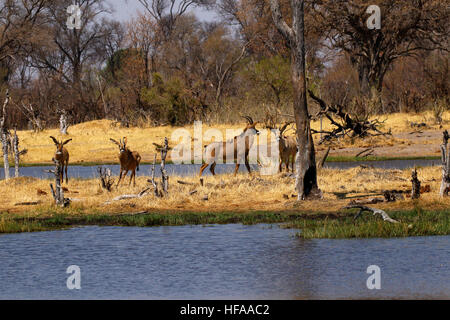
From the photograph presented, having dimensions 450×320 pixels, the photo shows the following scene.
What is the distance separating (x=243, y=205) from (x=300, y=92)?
126 inches

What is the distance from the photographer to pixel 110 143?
1553 inches

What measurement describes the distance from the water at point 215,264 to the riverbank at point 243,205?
1.82ft

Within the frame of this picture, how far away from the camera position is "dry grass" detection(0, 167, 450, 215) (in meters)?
17.6

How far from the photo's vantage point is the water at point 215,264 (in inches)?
416

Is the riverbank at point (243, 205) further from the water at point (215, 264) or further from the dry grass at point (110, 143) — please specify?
the dry grass at point (110, 143)

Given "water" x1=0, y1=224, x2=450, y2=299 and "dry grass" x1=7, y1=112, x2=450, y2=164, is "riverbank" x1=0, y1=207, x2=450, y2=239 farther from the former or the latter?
"dry grass" x1=7, y1=112, x2=450, y2=164

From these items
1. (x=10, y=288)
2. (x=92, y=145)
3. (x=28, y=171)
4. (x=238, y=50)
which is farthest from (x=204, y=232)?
(x=238, y=50)

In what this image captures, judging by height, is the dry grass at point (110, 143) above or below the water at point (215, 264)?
above

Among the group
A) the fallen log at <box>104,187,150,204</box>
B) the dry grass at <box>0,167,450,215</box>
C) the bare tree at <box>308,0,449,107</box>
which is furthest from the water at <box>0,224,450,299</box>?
the bare tree at <box>308,0,449,107</box>

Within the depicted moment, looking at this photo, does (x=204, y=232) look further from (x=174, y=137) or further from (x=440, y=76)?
(x=440, y=76)

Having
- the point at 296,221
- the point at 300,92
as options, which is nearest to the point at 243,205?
the point at 296,221

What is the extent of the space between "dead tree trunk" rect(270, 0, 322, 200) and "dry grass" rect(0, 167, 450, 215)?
51 cm

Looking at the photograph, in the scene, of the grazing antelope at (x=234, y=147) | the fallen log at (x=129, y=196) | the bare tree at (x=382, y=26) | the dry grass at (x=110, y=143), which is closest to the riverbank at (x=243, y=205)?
the fallen log at (x=129, y=196)
